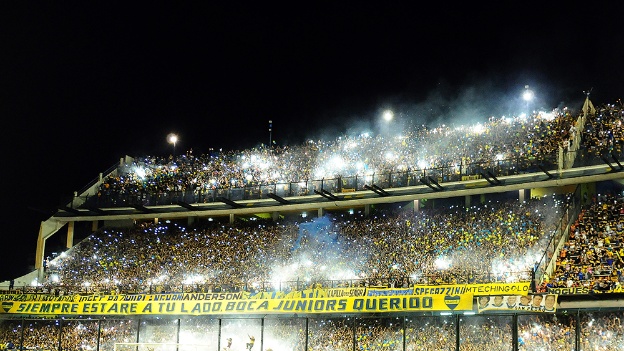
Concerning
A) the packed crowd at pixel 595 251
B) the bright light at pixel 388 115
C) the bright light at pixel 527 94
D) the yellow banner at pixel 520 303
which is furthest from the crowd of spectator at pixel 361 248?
the bright light at pixel 527 94

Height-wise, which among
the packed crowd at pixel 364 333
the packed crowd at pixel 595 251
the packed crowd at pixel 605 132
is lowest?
the packed crowd at pixel 364 333

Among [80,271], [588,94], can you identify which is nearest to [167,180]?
Answer: [80,271]

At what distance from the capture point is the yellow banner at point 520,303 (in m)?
23.0

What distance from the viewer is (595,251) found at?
92.0 ft

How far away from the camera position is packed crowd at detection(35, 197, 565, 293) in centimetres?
3162

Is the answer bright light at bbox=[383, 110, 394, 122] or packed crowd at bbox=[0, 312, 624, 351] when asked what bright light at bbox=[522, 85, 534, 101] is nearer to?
bright light at bbox=[383, 110, 394, 122]

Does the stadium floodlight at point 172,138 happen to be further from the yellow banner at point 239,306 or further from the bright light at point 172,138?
the yellow banner at point 239,306

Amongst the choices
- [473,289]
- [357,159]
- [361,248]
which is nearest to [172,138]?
[357,159]

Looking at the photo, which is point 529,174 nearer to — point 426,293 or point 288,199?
point 426,293

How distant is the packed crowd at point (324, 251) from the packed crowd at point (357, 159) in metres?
2.48

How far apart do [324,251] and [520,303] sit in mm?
15988

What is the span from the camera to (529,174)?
33312 millimetres

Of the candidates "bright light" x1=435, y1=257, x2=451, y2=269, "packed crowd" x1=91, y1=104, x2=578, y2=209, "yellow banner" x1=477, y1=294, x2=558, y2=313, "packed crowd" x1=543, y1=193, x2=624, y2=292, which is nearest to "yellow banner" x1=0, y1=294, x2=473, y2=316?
"yellow banner" x1=477, y1=294, x2=558, y2=313

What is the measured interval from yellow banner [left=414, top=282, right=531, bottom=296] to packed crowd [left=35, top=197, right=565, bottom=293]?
682 millimetres
